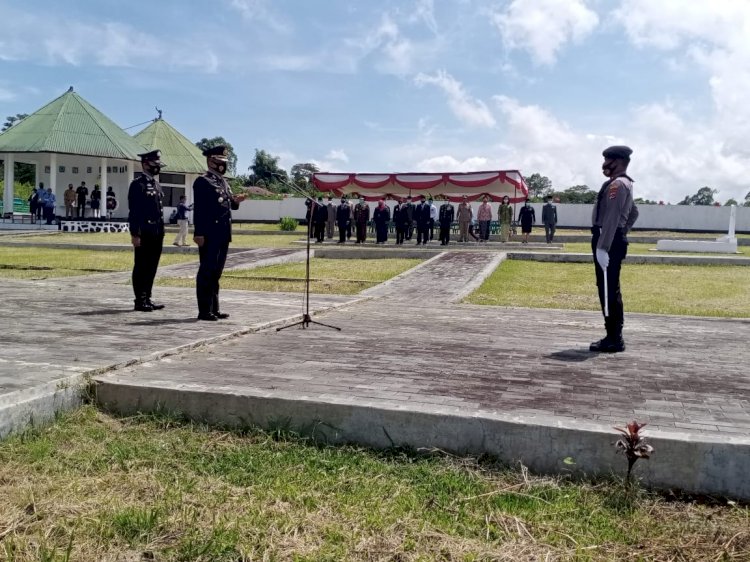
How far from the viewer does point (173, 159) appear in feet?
133

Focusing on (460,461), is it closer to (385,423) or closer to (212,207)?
(385,423)

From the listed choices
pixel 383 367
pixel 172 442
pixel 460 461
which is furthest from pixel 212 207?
pixel 460 461

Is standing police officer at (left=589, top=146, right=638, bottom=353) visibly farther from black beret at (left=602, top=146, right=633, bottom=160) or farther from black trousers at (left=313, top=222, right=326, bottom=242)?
black trousers at (left=313, top=222, right=326, bottom=242)

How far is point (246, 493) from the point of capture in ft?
9.80

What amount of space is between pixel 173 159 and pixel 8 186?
9722mm

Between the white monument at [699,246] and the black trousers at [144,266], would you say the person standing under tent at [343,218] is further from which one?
the black trousers at [144,266]

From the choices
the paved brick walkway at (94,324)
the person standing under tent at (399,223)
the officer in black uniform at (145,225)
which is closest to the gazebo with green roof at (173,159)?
the person standing under tent at (399,223)

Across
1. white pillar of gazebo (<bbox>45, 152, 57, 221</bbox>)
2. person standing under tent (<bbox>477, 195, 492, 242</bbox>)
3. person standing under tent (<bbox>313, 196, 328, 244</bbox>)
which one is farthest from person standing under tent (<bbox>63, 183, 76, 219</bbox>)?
person standing under tent (<bbox>477, 195, 492, 242</bbox>)

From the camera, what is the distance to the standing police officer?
5867 millimetres

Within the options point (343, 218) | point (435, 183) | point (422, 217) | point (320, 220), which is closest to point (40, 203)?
point (320, 220)

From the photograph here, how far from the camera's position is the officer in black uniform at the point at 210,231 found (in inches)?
285

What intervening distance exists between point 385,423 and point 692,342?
428cm

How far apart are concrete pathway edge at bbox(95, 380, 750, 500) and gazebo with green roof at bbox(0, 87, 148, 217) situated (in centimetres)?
3245

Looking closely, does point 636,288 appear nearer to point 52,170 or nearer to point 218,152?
point 218,152
